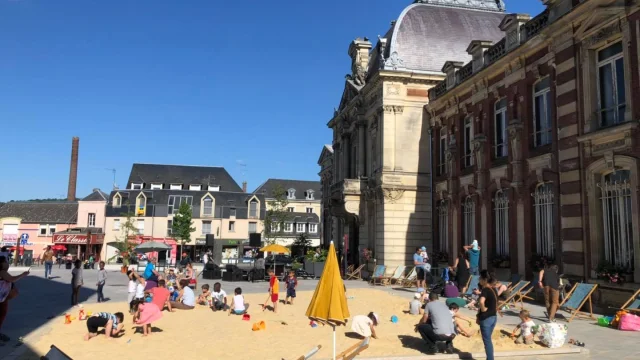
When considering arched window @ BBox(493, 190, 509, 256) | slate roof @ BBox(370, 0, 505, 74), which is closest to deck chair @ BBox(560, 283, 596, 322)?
arched window @ BBox(493, 190, 509, 256)

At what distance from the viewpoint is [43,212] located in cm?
6153

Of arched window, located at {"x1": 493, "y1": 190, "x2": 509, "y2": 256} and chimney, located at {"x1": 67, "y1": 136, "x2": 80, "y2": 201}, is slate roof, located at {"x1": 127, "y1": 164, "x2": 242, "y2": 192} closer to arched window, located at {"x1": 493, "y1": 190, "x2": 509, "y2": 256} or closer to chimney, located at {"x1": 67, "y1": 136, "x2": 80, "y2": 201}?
chimney, located at {"x1": 67, "y1": 136, "x2": 80, "y2": 201}

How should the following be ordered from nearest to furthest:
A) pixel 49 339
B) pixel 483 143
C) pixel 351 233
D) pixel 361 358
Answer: pixel 361 358, pixel 49 339, pixel 483 143, pixel 351 233

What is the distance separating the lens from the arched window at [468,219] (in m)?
22.1

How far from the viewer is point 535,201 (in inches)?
695

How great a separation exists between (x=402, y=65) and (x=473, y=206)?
9.51 metres

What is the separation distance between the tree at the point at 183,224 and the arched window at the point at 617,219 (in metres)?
48.3

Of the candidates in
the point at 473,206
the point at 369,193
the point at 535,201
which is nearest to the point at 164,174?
the point at 369,193

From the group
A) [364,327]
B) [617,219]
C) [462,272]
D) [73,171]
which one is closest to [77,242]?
[73,171]

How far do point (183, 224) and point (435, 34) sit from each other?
37.7 m

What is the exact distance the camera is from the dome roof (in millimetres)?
27983

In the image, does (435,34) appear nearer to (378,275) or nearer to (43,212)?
(378,275)

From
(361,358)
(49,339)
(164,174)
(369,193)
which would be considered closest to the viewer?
(361,358)

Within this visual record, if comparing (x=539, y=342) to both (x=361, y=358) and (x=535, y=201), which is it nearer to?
(x=361, y=358)
